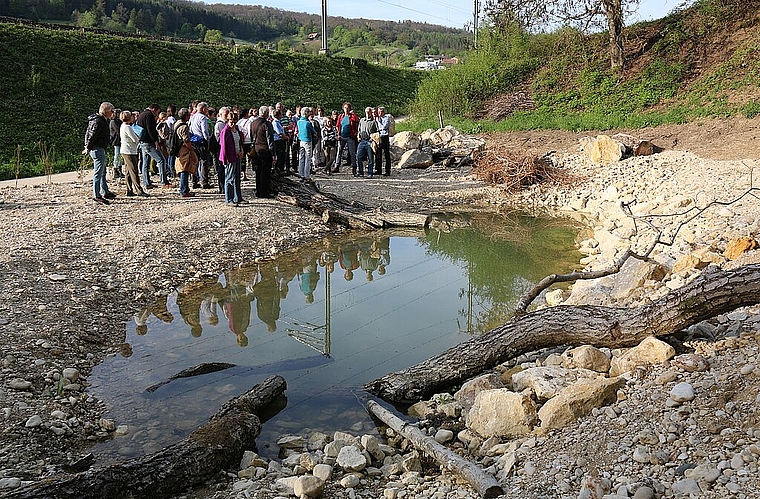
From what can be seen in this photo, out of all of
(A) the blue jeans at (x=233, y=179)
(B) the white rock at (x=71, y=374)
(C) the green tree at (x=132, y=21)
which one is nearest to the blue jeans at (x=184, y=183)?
(A) the blue jeans at (x=233, y=179)

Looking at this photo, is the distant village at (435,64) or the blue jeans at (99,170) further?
the distant village at (435,64)

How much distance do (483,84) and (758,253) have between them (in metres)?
22.2

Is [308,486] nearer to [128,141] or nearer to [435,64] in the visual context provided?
[128,141]

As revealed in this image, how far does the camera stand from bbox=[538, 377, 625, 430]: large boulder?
5043 millimetres

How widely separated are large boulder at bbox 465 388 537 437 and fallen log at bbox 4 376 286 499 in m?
1.83

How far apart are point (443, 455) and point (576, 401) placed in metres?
1.11

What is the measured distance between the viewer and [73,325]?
24.1ft

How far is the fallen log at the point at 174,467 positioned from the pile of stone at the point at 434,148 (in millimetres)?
14691

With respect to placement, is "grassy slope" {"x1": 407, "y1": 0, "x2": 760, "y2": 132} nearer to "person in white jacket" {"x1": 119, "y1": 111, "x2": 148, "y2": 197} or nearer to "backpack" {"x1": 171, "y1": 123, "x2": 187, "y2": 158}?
"backpack" {"x1": 171, "y1": 123, "x2": 187, "y2": 158}

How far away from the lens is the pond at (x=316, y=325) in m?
6.07

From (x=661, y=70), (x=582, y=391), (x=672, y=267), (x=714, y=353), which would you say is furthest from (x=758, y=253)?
(x=661, y=70)

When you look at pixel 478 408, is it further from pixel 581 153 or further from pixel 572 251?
pixel 581 153

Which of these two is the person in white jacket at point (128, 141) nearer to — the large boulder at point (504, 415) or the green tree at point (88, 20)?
the large boulder at point (504, 415)

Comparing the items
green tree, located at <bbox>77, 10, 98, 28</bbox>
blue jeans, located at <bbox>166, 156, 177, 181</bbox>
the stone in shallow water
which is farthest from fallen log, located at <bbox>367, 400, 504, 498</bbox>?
green tree, located at <bbox>77, 10, 98, 28</bbox>
